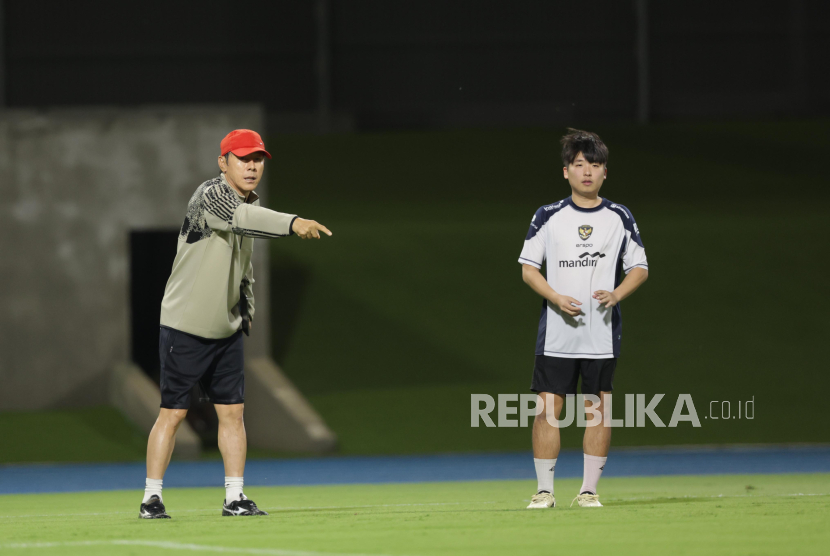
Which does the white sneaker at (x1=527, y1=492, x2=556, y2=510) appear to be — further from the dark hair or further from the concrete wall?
the concrete wall

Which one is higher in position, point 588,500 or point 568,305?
point 568,305

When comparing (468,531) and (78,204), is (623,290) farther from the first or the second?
(78,204)

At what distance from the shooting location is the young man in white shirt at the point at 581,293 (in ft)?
21.5

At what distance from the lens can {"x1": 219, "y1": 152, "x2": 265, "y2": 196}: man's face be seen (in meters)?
6.46

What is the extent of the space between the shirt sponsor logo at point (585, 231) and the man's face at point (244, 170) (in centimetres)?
184

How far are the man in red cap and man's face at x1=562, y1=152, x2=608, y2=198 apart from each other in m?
1.79

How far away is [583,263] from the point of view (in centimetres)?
664

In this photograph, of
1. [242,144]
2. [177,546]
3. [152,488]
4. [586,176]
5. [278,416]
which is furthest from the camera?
[278,416]

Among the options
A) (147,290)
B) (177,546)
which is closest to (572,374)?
(177,546)

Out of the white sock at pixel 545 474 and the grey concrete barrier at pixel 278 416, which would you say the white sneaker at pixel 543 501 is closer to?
the white sock at pixel 545 474

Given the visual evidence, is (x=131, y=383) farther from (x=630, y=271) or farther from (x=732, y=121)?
(x=732, y=121)

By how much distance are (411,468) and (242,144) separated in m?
6.74

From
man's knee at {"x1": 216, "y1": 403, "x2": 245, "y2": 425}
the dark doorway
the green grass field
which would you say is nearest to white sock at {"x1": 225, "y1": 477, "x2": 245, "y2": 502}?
the green grass field

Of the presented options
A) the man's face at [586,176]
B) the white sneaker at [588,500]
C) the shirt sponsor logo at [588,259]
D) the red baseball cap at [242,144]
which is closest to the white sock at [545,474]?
the white sneaker at [588,500]
